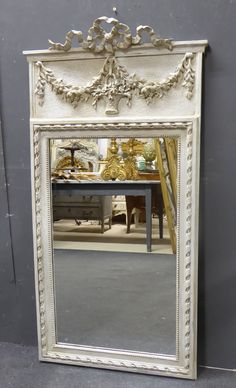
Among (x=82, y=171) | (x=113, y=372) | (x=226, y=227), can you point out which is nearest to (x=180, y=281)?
(x=226, y=227)

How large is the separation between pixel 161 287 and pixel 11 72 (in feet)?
3.86

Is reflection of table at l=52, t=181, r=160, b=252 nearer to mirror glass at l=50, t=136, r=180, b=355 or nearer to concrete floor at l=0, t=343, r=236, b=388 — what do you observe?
mirror glass at l=50, t=136, r=180, b=355

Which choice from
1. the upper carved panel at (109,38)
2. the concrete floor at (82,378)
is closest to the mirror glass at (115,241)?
the concrete floor at (82,378)

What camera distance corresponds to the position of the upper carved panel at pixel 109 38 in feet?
5.49

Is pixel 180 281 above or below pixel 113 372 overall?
above

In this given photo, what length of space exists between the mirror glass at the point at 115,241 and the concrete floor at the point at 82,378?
0.39 feet

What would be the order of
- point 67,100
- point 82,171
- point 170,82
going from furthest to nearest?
point 82,171 < point 67,100 < point 170,82

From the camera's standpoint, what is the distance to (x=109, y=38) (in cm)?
172

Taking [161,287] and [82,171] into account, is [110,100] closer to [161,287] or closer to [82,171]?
[82,171]

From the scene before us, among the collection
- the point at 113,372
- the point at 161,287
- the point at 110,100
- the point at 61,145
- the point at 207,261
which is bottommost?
the point at 113,372

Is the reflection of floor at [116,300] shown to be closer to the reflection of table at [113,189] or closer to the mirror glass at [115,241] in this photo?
the mirror glass at [115,241]

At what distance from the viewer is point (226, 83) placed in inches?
68.2

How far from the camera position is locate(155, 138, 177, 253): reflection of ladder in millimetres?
1800

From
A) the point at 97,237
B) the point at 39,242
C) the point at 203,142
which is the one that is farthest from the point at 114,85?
the point at 39,242
